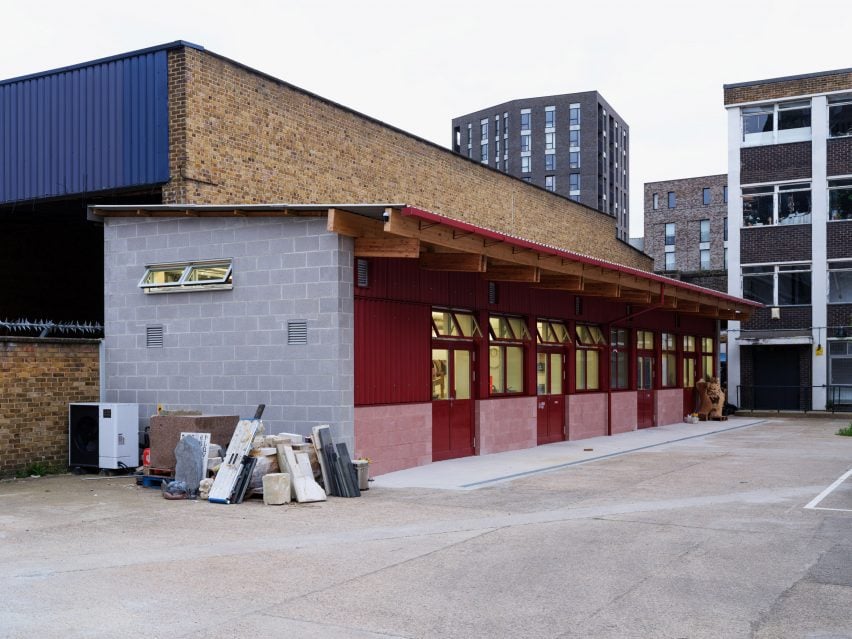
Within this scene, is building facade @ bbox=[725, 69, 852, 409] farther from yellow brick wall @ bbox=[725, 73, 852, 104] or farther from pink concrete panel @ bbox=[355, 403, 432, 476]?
pink concrete panel @ bbox=[355, 403, 432, 476]

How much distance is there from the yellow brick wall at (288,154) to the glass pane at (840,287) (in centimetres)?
1425

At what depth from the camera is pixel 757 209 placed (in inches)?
1425

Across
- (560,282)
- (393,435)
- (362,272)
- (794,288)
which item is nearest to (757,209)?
(794,288)

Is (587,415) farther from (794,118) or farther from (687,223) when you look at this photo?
(687,223)

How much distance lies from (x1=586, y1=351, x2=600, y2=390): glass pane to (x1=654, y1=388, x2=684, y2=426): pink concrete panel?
4.96 metres

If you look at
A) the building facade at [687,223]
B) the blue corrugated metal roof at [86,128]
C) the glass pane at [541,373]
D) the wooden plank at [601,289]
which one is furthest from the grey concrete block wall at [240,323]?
the building facade at [687,223]

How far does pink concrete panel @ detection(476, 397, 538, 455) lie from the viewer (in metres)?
18.4

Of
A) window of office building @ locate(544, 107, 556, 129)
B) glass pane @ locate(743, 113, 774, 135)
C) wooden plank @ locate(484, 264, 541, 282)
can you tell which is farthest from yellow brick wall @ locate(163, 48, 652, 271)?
window of office building @ locate(544, 107, 556, 129)

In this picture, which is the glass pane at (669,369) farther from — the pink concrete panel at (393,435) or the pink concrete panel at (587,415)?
the pink concrete panel at (393,435)

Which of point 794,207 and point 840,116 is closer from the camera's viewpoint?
point 840,116

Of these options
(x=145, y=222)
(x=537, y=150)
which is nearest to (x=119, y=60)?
(x=145, y=222)

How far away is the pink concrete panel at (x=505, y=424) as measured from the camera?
18.4 metres

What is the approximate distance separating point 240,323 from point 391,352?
2521 mm

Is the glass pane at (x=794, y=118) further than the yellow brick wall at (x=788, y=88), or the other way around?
the glass pane at (x=794, y=118)
